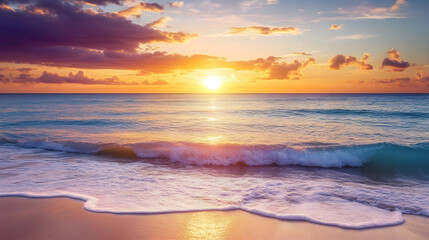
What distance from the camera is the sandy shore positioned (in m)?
4.15

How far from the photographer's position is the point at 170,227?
4410mm

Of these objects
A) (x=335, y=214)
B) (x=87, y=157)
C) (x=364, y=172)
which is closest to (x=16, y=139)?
(x=87, y=157)

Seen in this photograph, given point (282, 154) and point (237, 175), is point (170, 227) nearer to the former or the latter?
point (237, 175)

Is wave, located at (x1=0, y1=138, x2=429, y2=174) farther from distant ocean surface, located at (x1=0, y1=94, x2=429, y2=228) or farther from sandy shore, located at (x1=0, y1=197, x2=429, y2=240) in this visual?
sandy shore, located at (x1=0, y1=197, x2=429, y2=240)

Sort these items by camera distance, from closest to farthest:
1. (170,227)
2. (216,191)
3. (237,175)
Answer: (170,227), (216,191), (237,175)

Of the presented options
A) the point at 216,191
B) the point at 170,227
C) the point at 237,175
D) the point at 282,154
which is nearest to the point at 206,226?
the point at 170,227

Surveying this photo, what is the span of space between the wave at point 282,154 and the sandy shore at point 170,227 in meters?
5.12

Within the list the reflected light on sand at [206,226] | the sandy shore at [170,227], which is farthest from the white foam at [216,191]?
the reflected light on sand at [206,226]

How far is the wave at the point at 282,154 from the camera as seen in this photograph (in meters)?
9.97

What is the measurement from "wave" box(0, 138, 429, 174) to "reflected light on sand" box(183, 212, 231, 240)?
5222 mm

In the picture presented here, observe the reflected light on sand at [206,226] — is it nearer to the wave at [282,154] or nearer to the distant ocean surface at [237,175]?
the distant ocean surface at [237,175]

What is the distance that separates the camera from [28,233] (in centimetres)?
416

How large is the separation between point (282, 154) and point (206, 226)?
665 centimetres

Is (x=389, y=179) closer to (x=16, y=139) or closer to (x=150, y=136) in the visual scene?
(x=150, y=136)
